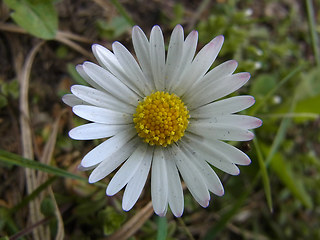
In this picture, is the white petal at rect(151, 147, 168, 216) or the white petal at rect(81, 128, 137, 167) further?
the white petal at rect(151, 147, 168, 216)

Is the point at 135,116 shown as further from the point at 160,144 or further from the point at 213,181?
the point at 213,181

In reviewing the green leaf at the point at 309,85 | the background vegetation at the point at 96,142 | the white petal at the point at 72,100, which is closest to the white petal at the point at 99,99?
the white petal at the point at 72,100

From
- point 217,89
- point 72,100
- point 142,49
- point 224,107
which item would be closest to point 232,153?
point 224,107

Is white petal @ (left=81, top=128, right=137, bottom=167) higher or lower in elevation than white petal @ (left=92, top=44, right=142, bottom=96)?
lower

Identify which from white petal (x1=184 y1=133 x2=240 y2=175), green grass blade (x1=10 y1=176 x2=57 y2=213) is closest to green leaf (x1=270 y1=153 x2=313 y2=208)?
white petal (x1=184 y1=133 x2=240 y2=175)

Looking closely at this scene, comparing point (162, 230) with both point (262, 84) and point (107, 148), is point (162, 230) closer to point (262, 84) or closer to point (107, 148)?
point (107, 148)

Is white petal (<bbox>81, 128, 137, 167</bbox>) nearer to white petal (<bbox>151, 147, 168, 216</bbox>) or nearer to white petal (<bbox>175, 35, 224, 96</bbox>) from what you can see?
white petal (<bbox>151, 147, 168, 216</bbox>)

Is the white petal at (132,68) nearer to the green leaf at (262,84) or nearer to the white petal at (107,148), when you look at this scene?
the white petal at (107,148)
